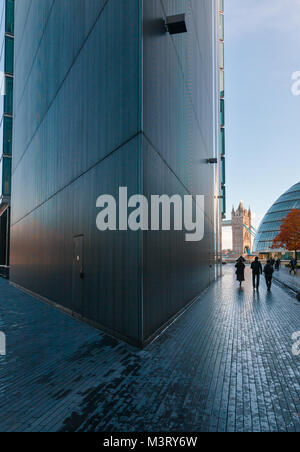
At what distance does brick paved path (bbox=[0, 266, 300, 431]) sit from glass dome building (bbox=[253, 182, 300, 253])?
74.6 m

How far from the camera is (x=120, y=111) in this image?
25.8 ft

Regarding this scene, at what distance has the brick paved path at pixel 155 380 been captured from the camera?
147 inches

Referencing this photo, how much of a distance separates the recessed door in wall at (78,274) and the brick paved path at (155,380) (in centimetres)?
128

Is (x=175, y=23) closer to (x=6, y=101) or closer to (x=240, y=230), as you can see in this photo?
(x=6, y=101)

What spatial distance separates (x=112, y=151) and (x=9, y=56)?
78.7ft

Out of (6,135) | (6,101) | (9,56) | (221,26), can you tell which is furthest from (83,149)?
(221,26)

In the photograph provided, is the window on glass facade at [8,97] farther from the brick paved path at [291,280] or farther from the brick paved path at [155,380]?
the brick paved path at [291,280]

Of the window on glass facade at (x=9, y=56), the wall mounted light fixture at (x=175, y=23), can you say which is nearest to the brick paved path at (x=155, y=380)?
the wall mounted light fixture at (x=175, y=23)

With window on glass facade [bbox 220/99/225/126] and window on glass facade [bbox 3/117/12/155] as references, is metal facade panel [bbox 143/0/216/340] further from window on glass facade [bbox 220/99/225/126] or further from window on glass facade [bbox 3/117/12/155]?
window on glass facade [bbox 220/99/225/126]

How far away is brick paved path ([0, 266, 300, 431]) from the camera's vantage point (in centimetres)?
373

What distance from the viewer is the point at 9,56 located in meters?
26.6

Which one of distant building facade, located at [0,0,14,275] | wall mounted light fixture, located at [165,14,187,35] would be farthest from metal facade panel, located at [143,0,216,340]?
distant building facade, located at [0,0,14,275]

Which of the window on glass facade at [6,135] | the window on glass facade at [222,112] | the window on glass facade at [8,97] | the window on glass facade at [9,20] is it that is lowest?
the window on glass facade at [6,135]
